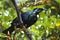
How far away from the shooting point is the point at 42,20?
78 centimetres

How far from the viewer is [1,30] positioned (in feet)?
2.40

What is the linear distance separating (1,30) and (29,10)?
0.48 ft

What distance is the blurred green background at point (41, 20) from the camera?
2.41 ft

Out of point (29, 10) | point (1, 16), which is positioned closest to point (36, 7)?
point (29, 10)

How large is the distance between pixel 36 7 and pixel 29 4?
0.11ft

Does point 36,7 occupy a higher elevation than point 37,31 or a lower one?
higher

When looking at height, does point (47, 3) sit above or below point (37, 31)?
above

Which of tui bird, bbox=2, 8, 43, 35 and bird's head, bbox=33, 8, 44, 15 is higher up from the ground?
bird's head, bbox=33, 8, 44, 15

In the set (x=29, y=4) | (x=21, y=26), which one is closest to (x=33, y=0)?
(x=29, y=4)

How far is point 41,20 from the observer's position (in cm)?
78

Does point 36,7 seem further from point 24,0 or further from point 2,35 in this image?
point 2,35

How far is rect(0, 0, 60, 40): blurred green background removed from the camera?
74 centimetres

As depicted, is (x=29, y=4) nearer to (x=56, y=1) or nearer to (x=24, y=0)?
(x=24, y=0)

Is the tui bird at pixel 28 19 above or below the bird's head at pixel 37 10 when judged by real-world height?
below
